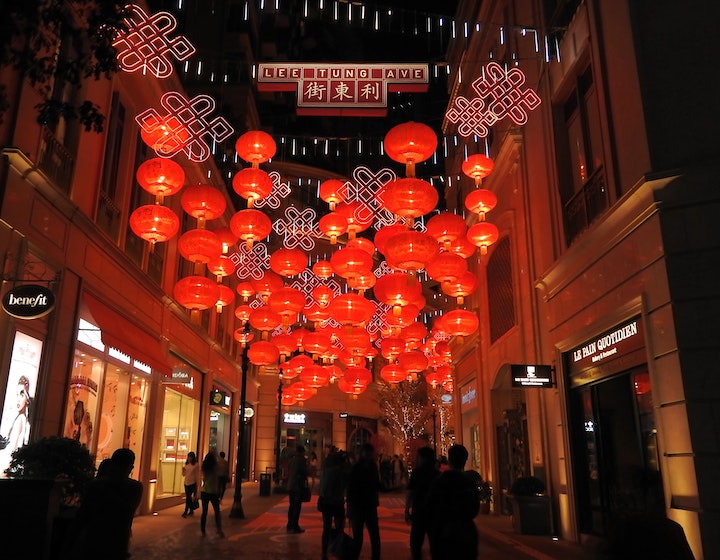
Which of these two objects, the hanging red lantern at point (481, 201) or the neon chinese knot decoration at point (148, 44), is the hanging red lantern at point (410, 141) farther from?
the neon chinese knot decoration at point (148, 44)

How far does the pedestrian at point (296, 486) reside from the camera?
12.8 meters

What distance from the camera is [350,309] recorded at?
13.0m

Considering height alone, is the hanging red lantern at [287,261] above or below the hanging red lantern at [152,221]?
above

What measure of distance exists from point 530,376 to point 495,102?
5433 millimetres

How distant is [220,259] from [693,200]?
29.5 feet

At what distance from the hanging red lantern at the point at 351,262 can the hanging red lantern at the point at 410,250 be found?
1.76 m

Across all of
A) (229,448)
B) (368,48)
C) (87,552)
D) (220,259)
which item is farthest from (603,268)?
(368,48)

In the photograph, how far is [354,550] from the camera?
7.41 meters

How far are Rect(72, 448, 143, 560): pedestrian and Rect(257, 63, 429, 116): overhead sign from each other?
28.1 ft

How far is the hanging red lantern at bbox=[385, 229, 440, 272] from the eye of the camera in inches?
418

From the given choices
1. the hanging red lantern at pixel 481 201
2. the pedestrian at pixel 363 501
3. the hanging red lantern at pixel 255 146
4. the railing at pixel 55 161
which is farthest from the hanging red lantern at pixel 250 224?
the pedestrian at pixel 363 501

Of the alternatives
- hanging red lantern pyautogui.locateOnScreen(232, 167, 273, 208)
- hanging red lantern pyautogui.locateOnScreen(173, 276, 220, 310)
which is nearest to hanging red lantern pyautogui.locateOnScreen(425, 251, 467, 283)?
hanging red lantern pyautogui.locateOnScreen(232, 167, 273, 208)

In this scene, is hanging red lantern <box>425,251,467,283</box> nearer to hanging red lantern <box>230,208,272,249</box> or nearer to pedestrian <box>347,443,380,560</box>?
hanging red lantern <box>230,208,272,249</box>

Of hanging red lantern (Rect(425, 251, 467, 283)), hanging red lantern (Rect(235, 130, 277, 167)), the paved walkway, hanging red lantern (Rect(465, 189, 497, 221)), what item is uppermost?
hanging red lantern (Rect(235, 130, 277, 167))
